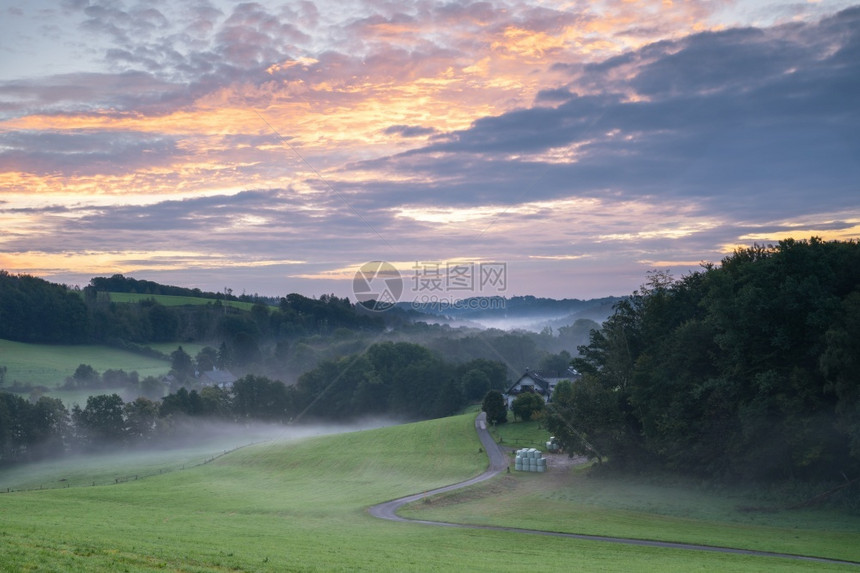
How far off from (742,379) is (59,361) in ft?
432

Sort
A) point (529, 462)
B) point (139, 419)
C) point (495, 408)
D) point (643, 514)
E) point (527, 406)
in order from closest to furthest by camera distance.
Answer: point (643, 514)
point (529, 462)
point (495, 408)
point (527, 406)
point (139, 419)

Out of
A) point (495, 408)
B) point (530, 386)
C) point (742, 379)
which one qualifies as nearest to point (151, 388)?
point (530, 386)

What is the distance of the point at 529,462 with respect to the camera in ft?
184

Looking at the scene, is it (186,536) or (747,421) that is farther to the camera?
(747,421)

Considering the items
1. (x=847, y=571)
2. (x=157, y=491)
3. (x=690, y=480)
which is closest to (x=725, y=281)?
(x=690, y=480)

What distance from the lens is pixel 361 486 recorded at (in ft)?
169

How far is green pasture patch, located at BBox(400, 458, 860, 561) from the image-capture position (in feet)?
103

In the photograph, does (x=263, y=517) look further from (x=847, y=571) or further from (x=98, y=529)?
(x=847, y=571)

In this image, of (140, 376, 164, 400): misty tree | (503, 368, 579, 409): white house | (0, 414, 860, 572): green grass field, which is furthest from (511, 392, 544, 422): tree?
(140, 376, 164, 400): misty tree

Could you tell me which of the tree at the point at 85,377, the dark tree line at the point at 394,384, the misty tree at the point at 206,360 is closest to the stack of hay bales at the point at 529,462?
the dark tree line at the point at 394,384

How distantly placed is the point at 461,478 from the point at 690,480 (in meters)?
17.6

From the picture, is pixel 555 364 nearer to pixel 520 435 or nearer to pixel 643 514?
pixel 520 435

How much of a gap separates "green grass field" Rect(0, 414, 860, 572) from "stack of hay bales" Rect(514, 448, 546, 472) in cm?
141

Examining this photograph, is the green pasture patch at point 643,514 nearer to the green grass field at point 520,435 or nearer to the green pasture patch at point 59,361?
the green grass field at point 520,435
